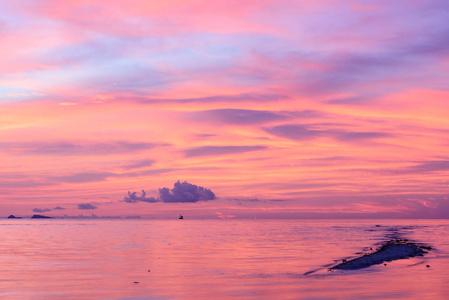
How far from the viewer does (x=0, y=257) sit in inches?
2138

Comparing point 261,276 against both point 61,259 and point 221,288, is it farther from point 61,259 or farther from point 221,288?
point 61,259

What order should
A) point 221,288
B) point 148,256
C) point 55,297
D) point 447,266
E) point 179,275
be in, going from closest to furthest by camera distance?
1. point 55,297
2. point 221,288
3. point 179,275
4. point 447,266
5. point 148,256

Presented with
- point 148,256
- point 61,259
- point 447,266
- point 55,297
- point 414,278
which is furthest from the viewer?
point 148,256

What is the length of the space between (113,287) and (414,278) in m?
20.3

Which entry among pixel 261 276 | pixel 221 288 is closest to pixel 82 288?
pixel 221 288

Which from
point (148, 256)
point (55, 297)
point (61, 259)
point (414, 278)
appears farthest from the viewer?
point (148, 256)

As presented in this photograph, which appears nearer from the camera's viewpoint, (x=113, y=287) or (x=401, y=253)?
(x=113, y=287)

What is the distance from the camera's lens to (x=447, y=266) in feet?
140

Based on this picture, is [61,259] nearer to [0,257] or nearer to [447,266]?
[0,257]

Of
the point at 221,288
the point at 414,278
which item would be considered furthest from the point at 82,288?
the point at 414,278

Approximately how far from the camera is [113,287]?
31.8m

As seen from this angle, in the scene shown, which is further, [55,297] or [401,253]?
[401,253]

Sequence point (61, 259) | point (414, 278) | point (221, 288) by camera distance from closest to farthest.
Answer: point (221, 288), point (414, 278), point (61, 259)

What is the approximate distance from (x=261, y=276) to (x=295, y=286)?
5.49m
